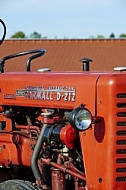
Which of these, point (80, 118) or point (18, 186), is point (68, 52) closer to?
point (18, 186)

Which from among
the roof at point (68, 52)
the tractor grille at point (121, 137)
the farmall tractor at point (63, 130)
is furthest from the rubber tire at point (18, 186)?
the roof at point (68, 52)

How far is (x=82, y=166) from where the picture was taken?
526cm

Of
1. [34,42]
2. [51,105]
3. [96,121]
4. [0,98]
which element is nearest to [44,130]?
[51,105]

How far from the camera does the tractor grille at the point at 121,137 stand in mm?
4777

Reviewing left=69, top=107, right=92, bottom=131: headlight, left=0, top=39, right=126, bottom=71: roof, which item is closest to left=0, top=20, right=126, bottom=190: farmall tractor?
left=69, top=107, right=92, bottom=131: headlight

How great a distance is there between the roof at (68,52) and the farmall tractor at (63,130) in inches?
1064

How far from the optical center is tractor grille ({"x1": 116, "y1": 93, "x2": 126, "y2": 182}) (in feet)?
15.7

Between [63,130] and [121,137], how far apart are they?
0.57 metres

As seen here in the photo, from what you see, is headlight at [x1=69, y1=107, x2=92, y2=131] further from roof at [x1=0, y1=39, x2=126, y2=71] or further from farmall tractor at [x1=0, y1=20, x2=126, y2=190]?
roof at [x1=0, y1=39, x2=126, y2=71]

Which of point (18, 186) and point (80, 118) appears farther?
point (18, 186)

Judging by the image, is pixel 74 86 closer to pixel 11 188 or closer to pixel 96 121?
pixel 96 121

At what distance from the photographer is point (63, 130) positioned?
5102 mm

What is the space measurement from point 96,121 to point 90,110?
0.52 ft

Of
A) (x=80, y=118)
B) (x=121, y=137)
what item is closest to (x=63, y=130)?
(x=80, y=118)
